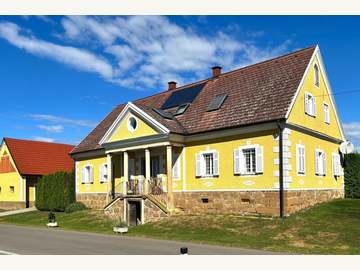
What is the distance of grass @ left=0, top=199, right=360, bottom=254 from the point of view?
15.8 m

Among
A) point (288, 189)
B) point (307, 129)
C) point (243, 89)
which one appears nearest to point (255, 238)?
point (288, 189)

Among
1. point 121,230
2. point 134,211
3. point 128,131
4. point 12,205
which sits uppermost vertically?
point 128,131

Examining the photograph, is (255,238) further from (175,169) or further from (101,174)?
(101,174)

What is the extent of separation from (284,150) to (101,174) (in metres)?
14.8

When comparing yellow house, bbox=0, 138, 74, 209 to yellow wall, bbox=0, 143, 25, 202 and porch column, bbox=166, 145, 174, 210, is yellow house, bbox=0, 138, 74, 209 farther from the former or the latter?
porch column, bbox=166, 145, 174, 210

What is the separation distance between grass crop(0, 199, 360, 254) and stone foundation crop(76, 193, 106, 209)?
231 inches

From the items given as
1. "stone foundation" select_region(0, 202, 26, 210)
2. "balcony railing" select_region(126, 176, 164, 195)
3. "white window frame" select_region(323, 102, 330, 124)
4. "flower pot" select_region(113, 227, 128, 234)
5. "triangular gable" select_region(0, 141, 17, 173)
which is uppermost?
"white window frame" select_region(323, 102, 330, 124)

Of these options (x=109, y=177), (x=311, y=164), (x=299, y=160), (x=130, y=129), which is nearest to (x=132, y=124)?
(x=130, y=129)

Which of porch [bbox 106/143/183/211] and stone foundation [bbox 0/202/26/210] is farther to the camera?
stone foundation [bbox 0/202/26/210]

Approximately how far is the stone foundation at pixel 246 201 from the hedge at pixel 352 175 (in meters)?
2.24

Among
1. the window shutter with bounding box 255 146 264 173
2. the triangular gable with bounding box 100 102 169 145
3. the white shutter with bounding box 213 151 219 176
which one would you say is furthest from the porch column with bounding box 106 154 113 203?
the window shutter with bounding box 255 146 264 173

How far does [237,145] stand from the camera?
22.8m

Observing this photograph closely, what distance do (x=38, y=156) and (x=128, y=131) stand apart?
22.0 m

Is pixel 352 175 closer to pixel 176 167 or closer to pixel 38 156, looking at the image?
pixel 176 167
